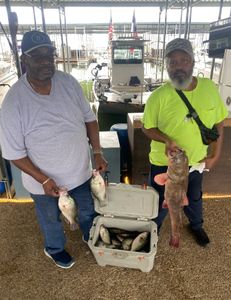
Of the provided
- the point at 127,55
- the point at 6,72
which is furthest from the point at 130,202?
the point at 6,72

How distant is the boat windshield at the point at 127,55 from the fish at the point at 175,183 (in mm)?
5709

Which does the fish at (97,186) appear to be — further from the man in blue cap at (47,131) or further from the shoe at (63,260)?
A: the shoe at (63,260)

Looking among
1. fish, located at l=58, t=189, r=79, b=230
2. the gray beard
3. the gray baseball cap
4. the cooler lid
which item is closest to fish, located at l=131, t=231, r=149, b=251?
the cooler lid

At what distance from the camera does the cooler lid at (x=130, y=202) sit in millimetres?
2168

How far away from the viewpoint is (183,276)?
7.06ft

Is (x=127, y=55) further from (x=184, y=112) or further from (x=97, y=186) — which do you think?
(x=97, y=186)

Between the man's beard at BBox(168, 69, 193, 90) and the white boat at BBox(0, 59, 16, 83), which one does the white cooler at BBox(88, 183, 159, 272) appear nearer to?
the man's beard at BBox(168, 69, 193, 90)

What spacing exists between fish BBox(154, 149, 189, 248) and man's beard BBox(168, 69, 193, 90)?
46 cm

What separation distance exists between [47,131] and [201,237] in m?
1.72

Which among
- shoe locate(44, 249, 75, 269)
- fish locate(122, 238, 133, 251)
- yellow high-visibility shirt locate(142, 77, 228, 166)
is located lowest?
shoe locate(44, 249, 75, 269)

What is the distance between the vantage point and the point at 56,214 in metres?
2.03

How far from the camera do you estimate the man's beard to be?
5.93ft

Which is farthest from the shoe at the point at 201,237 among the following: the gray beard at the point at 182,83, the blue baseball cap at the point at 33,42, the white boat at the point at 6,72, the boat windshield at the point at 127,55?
A: the white boat at the point at 6,72

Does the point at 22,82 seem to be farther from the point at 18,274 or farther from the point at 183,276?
the point at 183,276
